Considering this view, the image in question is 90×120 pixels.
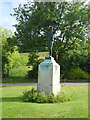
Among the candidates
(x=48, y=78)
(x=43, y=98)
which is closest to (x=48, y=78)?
(x=48, y=78)

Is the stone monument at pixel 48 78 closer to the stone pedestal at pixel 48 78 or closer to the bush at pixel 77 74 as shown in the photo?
the stone pedestal at pixel 48 78

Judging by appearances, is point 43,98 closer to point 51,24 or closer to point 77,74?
point 77,74

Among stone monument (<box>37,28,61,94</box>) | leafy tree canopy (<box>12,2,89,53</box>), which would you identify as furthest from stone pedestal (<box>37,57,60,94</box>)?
leafy tree canopy (<box>12,2,89,53</box>)

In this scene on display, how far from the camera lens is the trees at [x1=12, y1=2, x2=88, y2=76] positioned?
53.1ft

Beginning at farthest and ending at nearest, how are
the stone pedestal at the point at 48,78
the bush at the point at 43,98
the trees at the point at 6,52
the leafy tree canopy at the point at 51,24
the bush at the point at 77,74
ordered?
the trees at the point at 6,52 < the bush at the point at 77,74 < the leafy tree canopy at the point at 51,24 < the stone pedestal at the point at 48,78 < the bush at the point at 43,98

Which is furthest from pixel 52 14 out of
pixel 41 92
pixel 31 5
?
pixel 41 92

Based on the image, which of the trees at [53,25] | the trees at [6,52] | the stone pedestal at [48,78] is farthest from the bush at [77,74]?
the stone pedestal at [48,78]

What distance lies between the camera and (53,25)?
16906 mm

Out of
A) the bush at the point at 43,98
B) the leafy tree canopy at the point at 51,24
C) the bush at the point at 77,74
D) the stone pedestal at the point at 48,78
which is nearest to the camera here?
the bush at the point at 43,98

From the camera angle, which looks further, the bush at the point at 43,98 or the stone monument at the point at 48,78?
the stone monument at the point at 48,78

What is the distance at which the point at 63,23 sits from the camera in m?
16.5

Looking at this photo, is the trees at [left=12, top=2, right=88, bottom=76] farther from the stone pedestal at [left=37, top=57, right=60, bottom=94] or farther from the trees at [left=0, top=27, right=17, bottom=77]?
the stone pedestal at [left=37, top=57, right=60, bottom=94]

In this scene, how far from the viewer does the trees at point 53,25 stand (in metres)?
16.2

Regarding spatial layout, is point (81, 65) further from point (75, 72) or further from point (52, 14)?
point (52, 14)
